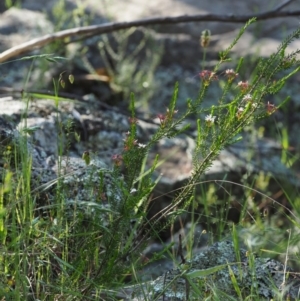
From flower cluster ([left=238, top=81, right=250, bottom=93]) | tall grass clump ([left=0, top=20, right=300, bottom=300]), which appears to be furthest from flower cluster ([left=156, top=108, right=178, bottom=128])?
flower cluster ([left=238, top=81, right=250, bottom=93])

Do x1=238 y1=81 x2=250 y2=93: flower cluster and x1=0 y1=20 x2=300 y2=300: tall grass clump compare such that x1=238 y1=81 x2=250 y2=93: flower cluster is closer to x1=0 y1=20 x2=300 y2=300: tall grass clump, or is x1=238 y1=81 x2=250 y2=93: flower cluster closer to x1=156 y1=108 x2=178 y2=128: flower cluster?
x1=0 y1=20 x2=300 y2=300: tall grass clump

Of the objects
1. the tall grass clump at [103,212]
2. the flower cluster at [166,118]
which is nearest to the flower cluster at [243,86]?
the tall grass clump at [103,212]

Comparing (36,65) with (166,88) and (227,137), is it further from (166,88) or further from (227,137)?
(227,137)

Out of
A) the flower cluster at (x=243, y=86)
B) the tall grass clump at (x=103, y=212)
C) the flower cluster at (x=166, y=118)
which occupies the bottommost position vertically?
the tall grass clump at (x=103, y=212)

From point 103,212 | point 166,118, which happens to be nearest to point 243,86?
point 166,118

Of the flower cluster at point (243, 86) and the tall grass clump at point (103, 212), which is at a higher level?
the flower cluster at point (243, 86)

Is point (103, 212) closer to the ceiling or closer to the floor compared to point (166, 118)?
closer to the floor

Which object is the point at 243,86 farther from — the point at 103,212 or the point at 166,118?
the point at 103,212

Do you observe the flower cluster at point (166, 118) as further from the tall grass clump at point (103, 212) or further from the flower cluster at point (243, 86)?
the flower cluster at point (243, 86)

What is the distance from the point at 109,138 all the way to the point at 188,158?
3.11 feet

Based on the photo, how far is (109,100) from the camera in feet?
14.9

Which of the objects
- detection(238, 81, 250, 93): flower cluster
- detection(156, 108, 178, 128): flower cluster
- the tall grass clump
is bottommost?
the tall grass clump

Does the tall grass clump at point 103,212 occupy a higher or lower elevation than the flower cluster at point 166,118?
lower

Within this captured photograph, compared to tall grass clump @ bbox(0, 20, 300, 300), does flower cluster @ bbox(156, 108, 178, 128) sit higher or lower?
higher
